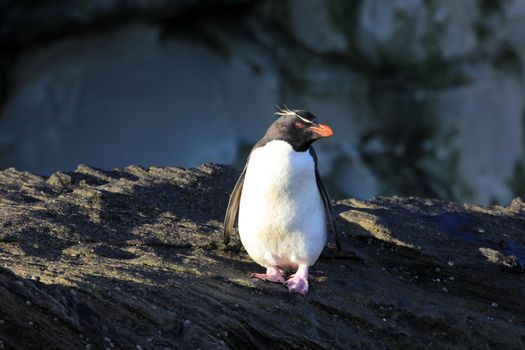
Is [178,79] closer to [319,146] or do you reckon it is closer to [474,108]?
[319,146]

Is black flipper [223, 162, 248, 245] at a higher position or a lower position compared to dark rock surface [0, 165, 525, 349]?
higher

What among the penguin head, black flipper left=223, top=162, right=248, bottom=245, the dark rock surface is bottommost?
the dark rock surface

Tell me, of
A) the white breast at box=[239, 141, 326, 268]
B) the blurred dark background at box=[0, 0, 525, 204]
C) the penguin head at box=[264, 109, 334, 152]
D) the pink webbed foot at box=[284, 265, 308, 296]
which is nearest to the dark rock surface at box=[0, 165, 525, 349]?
the pink webbed foot at box=[284, 265, 308, 296]

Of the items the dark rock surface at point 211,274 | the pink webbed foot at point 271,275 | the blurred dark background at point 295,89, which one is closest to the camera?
the dark rock surface at point 211,274

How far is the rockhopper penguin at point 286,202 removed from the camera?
156 inches

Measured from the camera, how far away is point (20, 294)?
3.40m

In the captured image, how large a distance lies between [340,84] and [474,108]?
1.11 metres

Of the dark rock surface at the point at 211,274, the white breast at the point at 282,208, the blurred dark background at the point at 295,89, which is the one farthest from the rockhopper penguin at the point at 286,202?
the blurred dark background at the point at 295,89

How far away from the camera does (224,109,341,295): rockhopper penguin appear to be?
396 centimetres

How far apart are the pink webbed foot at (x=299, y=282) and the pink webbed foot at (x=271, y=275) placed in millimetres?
37

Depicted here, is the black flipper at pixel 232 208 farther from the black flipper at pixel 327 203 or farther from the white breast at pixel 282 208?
the black flipper at pixel 327 203

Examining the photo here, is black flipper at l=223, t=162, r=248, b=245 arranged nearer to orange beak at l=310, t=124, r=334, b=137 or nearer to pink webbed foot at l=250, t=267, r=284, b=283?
pink webbed foot at l=250, t=267, r=284, b=283

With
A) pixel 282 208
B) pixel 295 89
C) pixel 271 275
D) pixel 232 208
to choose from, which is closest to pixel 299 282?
pixel 271 275

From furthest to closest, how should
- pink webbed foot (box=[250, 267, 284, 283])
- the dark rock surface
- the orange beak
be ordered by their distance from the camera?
pink webbed foot (box=[250, 267, 284, 283]), the orange beak, the dark rock surface
